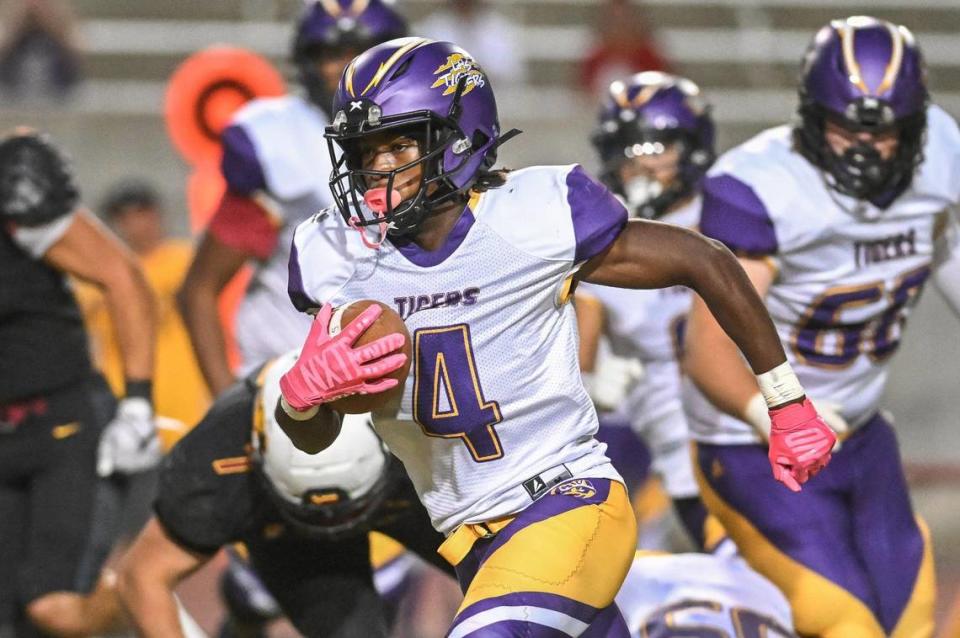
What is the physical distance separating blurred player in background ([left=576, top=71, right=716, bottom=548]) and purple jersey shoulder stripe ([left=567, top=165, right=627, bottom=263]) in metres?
2.08

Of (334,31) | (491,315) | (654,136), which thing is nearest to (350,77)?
(491,315)

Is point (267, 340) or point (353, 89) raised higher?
point (353, 89)

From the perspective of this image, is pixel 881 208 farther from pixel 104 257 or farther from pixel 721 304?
pixel 104 257

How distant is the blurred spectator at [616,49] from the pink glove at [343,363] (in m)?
7.35

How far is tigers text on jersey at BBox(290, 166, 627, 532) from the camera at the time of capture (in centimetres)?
349

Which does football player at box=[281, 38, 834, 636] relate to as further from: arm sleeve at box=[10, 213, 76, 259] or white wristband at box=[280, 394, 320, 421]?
arm sleeve at box=[10, 213, 76, 259]

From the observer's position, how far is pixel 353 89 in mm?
3502

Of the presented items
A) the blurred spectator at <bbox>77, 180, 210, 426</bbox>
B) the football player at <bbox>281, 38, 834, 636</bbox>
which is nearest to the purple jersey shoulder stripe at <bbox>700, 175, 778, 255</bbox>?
the football player at <bbox>281, 38, 834, 636</bbox>

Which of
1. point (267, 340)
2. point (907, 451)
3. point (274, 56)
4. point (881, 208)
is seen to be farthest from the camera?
point (274, 56)

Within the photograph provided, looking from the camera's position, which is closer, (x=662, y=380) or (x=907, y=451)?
(x=662, y=380)

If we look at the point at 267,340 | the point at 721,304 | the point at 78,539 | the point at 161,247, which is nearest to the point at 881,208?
the point at 721,304

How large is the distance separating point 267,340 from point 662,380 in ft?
4.16

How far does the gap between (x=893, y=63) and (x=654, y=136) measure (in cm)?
154

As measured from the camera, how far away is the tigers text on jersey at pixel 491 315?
3486 mm
